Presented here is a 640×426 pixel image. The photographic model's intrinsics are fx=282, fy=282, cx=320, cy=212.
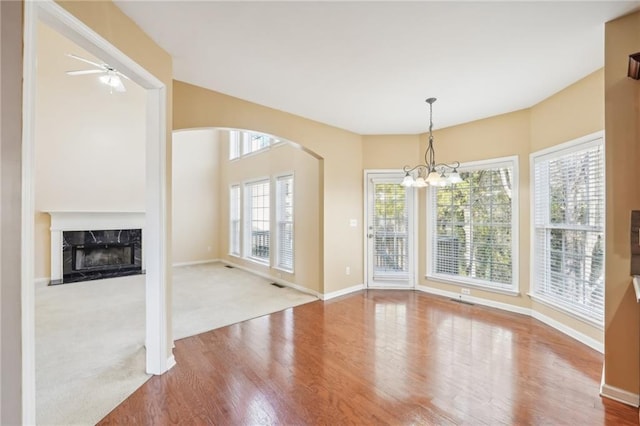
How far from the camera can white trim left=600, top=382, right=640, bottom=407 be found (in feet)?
6.59

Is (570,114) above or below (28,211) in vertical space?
above

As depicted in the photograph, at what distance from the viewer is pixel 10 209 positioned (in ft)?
4.03

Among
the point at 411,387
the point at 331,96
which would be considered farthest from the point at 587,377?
the point at 331,96

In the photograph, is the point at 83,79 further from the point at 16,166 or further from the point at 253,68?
the point at 16,166

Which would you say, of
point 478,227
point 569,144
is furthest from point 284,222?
point 569,144

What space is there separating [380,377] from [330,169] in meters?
3.11

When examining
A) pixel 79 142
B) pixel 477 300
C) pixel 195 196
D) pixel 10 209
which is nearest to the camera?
pixel 10 209

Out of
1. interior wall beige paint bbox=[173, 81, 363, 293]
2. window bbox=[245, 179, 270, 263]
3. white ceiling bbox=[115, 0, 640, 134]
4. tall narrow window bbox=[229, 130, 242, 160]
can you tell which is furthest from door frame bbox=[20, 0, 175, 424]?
tall narrow window bbox=[229, 130, 242, 160]

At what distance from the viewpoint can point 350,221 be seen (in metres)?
4.96

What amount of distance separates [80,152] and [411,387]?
23.7 ft

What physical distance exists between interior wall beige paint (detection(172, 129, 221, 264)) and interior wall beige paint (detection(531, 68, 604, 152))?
7391 millimetres

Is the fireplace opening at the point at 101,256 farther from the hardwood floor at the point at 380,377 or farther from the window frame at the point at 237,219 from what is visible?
the hardwood floor at the point at 380,377

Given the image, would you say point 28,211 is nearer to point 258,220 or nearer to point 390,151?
point 390,151

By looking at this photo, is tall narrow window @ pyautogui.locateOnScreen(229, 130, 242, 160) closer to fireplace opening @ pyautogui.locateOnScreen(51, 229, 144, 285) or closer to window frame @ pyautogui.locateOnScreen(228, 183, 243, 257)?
window frame @ pyautogui.locateOnScreen(228, 183, 243, 257)
